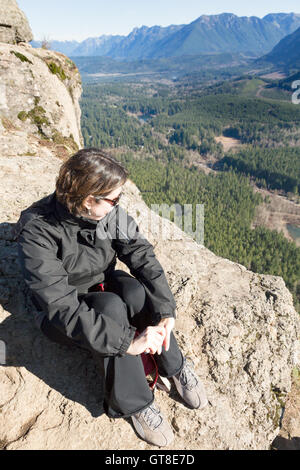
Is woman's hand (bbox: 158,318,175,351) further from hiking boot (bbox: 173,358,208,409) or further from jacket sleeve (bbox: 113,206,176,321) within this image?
hiking boot (bbox: 173,358,208,409)

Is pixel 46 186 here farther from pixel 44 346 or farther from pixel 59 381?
pixel 59 381

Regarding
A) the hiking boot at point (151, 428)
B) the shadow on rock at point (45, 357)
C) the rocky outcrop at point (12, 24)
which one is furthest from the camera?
the rocky outcrop at point (12, 24)

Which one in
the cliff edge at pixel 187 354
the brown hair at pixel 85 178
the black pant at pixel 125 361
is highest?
the brown hair at pixel 85 178

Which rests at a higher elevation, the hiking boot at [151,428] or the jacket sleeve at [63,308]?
the jacket sleeve at [63,308]

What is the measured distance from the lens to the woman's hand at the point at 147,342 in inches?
107

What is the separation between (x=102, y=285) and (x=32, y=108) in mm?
8390

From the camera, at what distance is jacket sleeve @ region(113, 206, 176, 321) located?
10.3 feet

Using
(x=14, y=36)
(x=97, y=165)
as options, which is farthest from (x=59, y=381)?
(x=14, y=36)

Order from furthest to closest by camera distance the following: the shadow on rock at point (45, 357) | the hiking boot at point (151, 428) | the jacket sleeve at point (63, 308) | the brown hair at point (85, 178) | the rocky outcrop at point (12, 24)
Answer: the rocky outcrop at point (12, 24), the shadow on rock at point (45, 357), the hiking boot at point (151, 428), the brown hair at point (85, 178), the jacket sleeve at point (63, 308)

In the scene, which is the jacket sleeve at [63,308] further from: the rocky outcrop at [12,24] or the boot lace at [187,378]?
the rocky outcrop at [12,24]

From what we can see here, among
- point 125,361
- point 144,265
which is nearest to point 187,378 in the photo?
point 125,361

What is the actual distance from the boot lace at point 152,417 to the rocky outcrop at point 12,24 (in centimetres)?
1349

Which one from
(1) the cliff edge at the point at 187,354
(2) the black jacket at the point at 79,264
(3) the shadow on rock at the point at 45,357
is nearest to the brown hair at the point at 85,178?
(2) the black jacket at the point at 79,264

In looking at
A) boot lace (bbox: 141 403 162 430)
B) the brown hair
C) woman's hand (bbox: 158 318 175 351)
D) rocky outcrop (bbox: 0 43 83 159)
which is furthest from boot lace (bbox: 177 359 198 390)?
rocky outcrop (bbox: 0 43 83 159)
